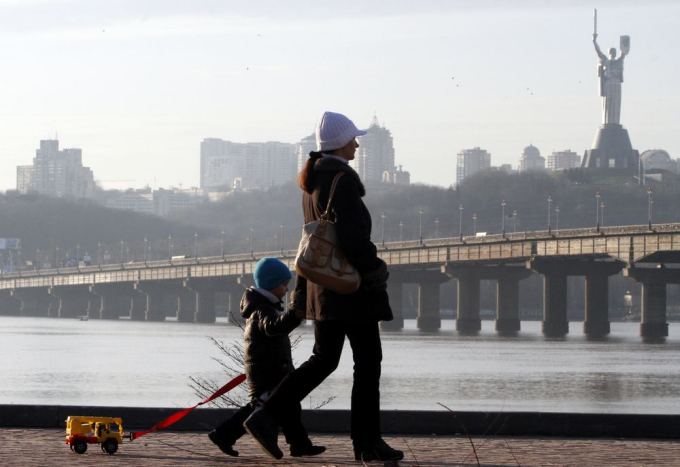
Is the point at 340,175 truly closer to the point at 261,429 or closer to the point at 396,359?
the point at 261,429

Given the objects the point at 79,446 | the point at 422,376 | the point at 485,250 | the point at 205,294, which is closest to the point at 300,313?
the point at 79,446

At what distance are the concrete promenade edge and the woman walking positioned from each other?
1955 millimetres

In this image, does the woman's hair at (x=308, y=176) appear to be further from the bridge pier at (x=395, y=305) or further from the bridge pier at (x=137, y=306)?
the bridge pier at (x=137, y=306)

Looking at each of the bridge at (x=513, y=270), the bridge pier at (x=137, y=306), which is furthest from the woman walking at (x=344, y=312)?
the bridge pier at (x=137, y=306)

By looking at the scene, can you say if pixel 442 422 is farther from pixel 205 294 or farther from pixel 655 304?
pixel 205 294

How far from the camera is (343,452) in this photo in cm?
1234

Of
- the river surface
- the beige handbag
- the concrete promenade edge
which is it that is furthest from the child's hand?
the river surface

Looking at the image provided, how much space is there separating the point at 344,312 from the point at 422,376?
43.3 metres

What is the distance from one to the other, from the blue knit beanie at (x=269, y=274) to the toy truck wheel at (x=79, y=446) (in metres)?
1.68

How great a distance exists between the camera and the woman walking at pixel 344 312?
11281mm

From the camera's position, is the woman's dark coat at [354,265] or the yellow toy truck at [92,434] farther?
the yellow toy truck at [92,434]

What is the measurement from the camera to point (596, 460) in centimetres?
1162

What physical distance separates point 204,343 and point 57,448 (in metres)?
79.8

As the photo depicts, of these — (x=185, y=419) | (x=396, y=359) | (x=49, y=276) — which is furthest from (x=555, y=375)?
(x=49, y=276)
